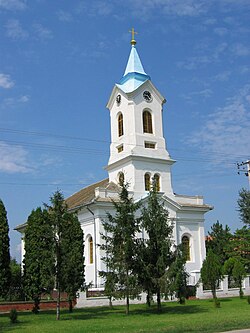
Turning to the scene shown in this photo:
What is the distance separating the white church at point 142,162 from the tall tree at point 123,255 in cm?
1407

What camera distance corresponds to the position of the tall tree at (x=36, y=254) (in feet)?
76.3

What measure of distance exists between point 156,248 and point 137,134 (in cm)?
1798

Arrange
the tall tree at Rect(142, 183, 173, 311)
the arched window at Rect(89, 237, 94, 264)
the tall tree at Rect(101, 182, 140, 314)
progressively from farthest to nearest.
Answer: the arched window at Rect(89, 237, 94, 264) → the tall tree at Rect(142, 183, 173, 311) → the tall tree at Rect(101, 182, 140, 314)

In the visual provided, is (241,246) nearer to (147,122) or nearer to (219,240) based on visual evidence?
(219,240)

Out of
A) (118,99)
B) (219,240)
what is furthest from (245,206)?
(118,99)

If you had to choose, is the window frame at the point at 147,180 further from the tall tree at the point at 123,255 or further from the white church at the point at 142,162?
the tall tree at the point at 123,255

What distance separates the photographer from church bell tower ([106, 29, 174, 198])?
4056cm

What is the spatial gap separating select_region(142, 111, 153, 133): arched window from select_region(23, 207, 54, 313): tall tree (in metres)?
15.7

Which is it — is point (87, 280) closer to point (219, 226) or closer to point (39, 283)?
point (39, 283)

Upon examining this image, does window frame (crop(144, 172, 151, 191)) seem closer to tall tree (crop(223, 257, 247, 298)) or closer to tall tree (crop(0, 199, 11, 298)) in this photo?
tall tree (crop(223, 257, 247, 298))

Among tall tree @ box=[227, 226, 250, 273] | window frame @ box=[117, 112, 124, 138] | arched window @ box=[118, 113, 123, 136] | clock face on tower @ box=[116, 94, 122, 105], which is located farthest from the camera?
tall tree @ box=[227, 226, 250, 273]

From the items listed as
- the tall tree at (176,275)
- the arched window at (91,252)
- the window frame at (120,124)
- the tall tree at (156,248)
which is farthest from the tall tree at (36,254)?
the window frame at (120,124)

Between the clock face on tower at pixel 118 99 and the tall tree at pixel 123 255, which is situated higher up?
the clock face on tower at pixel 118 99

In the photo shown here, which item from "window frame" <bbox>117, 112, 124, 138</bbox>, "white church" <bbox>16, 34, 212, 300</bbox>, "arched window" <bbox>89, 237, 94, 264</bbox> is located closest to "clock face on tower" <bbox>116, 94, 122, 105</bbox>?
"white church" <bbox>16, 34, 212, 300</bbox>
